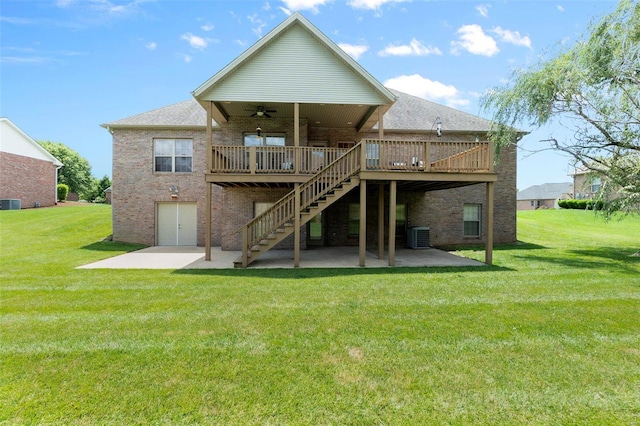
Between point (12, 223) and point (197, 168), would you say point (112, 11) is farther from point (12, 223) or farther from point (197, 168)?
point (12, 223)

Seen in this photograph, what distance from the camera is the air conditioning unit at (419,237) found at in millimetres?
14812

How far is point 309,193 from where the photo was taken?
1056 centimetres

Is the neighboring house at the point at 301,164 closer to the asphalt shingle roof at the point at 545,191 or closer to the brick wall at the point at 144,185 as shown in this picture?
the brick wall at the point at 144,185

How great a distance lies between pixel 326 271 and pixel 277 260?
2693mm

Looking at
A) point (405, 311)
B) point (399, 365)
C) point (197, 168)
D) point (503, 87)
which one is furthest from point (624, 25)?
point (197, 168)

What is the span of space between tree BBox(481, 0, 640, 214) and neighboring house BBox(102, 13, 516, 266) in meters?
2.49

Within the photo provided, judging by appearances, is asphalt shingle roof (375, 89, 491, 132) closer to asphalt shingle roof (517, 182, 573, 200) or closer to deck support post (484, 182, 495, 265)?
deck support post (484, 182, 495, 265)

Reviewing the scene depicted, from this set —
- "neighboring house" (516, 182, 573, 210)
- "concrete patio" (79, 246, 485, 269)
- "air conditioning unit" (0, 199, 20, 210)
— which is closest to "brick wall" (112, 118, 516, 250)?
"concrete patio" (79, 246, 485, 269)

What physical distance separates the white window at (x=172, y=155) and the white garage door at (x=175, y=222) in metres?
1.76

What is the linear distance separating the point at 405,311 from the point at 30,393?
16.3 feet

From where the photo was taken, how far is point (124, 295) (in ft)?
21.8

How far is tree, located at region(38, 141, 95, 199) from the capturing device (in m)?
50.5

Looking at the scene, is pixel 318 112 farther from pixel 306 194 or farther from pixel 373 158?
pixel 306 194

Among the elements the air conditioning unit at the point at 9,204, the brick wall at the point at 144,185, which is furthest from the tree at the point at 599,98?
the air conditioning unit at the point at 9,204
